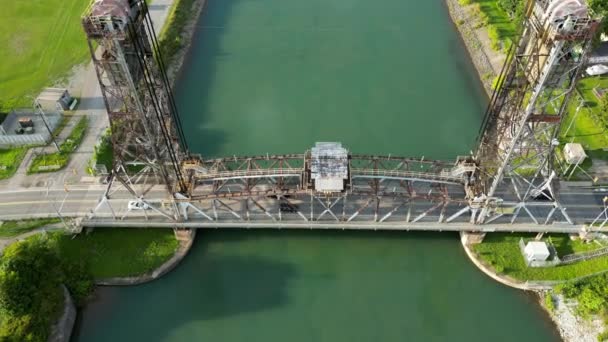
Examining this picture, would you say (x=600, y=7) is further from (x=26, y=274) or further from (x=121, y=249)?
(x=26, y=274)

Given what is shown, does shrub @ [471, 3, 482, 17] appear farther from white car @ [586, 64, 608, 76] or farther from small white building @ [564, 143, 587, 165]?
small white building @ [564, 143, 587, 165]

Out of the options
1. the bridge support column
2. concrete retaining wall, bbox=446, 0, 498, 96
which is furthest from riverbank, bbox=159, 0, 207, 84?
the bridge support column

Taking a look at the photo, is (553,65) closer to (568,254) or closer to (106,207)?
(568,254)

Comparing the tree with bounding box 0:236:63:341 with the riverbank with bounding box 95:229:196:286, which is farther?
the riverbank with bounding box 95:229:196:286

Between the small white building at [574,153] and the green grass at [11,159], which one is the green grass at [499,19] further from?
the green grass at [11,159]

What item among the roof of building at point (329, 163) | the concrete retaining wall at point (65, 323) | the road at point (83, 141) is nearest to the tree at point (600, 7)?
the roof of building at point (329, 163)

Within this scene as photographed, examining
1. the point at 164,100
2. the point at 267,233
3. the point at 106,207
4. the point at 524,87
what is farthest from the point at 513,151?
the point at 106,207

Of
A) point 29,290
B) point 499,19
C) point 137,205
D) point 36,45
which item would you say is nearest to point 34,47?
point 36,45
